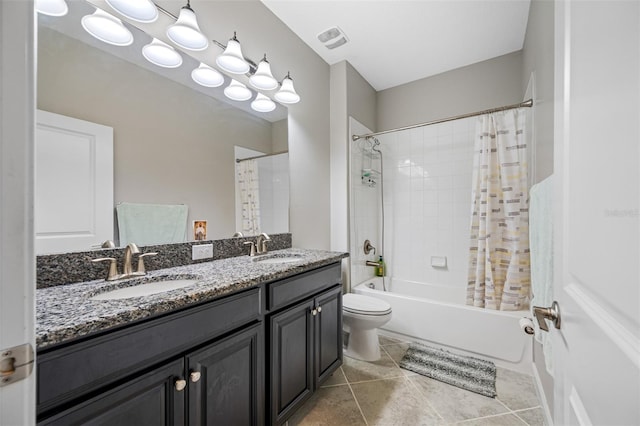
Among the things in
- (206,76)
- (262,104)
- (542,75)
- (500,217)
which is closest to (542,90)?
(542,75)

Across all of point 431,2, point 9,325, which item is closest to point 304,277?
point 9,325

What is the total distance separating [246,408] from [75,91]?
1507 mm

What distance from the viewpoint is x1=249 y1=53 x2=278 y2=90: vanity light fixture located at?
5.97ft

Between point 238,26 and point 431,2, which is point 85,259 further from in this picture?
point 431,2

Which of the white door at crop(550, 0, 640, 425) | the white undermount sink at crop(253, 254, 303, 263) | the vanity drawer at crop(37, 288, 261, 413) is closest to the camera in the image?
the white door at crop(550, 0, 640, 425)

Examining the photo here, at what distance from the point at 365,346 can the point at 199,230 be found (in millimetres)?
1534

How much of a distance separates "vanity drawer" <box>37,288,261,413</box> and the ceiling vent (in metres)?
2.19

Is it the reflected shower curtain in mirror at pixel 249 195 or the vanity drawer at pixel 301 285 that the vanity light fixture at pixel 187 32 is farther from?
the vanity drawer at pixel 301 285

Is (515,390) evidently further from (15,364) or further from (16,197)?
(16,197)

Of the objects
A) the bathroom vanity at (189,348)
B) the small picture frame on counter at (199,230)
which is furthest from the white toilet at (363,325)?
the small picture frame on counter at (199,230)

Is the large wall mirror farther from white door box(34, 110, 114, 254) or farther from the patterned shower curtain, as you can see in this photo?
the patterned shower curtain

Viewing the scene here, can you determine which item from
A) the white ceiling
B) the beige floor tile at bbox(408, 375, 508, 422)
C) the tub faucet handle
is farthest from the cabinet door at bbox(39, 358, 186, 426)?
the white ceiling

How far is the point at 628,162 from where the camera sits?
377mm

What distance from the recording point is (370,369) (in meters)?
1.98
